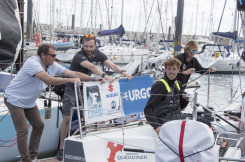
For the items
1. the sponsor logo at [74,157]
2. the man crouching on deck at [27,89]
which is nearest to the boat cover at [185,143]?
the sponsor logo at [74,157]

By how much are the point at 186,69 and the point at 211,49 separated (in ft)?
70.2

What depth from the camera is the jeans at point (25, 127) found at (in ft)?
14.3

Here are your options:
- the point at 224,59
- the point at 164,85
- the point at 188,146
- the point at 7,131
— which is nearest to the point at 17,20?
the point at 7,131

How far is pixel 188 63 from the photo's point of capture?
6.04m

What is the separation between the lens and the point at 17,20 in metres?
5.07

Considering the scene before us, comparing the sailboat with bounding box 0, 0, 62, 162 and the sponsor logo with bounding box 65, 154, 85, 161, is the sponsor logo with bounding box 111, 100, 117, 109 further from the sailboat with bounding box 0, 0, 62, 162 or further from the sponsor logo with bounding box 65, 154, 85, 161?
the sailboat with bounding box 0, 0, 62, 162

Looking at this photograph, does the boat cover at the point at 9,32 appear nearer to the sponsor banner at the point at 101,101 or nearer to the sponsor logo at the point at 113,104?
the sponsor banner at the point at 101,101

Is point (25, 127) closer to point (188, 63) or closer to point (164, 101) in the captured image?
point (164, 101)

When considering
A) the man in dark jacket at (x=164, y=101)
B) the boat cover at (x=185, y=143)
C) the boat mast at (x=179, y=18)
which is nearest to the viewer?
the boat cover at (x=185, y=143)

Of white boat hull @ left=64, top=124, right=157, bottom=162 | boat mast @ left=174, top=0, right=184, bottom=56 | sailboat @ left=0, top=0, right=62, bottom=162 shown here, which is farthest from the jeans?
boat mast @ left=174, top=0, right=184, bottom=56

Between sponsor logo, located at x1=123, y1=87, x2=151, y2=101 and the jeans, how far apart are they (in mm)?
1289

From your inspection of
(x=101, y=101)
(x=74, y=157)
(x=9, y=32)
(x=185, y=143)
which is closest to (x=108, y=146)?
(x=74, y=157)

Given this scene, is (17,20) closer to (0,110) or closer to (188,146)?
(0,110)

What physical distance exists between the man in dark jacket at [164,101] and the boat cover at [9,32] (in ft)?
6.81
